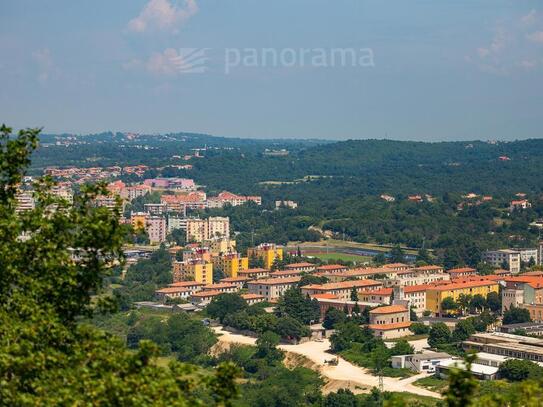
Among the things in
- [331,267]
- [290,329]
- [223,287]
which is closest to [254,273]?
[331,267]

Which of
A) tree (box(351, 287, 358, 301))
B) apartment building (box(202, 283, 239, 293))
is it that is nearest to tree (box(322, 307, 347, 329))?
tree (box(351, 287, 358, 301))

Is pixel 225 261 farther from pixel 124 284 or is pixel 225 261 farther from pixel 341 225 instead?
pixel 341 225

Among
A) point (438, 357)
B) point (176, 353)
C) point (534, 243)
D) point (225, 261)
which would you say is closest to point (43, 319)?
point (438, 357)

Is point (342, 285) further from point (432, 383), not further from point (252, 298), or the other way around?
point (432, 383)

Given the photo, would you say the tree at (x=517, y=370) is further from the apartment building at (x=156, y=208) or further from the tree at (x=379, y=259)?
the apartment building at (x=156, y=208)

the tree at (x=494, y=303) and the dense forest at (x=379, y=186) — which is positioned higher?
the dense forest at (x=379, y=186)

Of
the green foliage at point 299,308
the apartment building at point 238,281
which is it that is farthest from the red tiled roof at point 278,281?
the green foliage at point 299,308
